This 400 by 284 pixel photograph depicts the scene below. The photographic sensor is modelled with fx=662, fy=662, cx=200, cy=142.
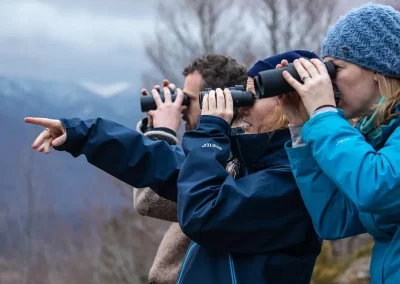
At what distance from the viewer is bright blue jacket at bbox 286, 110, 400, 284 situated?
1598mm

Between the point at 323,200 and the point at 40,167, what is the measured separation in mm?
15755

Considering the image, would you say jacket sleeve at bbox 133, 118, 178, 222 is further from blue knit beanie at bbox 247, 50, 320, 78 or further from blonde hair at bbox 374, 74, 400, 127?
blonde hair at bbox 374, 74, 400, 127

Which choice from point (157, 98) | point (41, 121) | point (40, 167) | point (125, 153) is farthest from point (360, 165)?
point (40, 167)

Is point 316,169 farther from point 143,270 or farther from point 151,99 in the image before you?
point 143,270

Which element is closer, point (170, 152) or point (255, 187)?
point (255, 187)

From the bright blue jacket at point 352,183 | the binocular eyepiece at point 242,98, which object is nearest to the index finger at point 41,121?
the binocular eyepiece at point 242,98

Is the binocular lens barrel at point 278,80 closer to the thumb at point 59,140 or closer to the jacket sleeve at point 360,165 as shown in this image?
the jacket sleeve at point 360,165

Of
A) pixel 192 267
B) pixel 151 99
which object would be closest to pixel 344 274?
pixel 151 99

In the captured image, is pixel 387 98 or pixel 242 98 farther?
pixel 242 98

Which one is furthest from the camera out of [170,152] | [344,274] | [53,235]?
[53,235]

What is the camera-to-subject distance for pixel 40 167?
16969 millimetres

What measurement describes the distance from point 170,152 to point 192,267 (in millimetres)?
556

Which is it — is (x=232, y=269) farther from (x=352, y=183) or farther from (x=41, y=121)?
(x=41, y=121)

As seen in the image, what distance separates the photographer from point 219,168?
2051 mm
